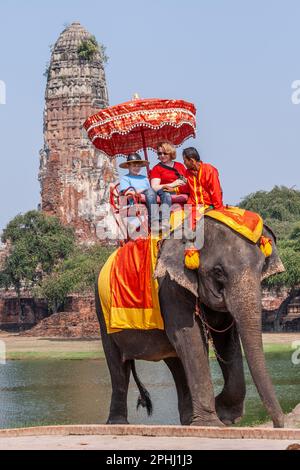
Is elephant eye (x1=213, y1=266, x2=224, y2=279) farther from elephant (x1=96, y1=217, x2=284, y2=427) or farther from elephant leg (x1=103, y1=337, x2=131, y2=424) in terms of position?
elephant leg (x1=103, y1=337, x2=131, y2=424)

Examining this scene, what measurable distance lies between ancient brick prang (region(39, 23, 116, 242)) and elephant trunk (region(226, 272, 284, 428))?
69.6 metres

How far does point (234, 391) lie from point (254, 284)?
1.34m

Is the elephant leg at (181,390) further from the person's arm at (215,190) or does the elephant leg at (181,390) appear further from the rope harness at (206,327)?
the person's arm at (215,190)

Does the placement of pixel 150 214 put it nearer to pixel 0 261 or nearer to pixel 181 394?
pixel 181 394

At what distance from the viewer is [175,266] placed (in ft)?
37.3

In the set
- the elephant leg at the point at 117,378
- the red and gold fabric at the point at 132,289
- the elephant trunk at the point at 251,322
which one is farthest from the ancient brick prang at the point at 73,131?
the elephant trunk at the point at 251,322

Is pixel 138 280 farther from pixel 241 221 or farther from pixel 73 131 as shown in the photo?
pixel 73 131

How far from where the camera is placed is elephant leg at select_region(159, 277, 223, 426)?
11297 mm

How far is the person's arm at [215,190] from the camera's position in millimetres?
11648

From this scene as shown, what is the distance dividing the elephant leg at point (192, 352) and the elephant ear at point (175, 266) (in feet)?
0.53

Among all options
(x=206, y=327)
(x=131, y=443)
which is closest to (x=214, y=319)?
(x=206, y=327)
